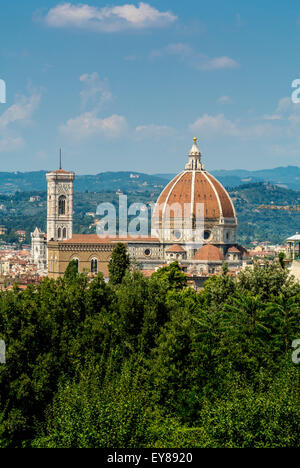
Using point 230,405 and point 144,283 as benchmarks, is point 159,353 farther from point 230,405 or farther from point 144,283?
point 144,283

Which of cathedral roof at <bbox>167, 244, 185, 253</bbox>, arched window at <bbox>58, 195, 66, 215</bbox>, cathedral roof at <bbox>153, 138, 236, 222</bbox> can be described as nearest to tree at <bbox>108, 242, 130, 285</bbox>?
cathedral roof at <bbox>167, 244, 185, 253</bbox>

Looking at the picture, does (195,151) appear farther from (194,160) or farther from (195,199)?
(195,199)

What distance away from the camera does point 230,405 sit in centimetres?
2392

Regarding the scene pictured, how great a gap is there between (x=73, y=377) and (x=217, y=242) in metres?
75.9

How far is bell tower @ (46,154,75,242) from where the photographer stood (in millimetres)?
120312

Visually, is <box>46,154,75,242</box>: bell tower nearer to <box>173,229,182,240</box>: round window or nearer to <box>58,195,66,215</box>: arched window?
<box>58,195,66,215</box>: arched window

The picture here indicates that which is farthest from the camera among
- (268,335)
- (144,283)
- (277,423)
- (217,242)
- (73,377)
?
(217,242)

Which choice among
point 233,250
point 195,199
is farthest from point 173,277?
point 195,199

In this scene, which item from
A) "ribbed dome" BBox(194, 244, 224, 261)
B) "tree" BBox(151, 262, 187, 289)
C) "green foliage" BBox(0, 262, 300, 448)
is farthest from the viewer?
"ribbed dome" BBox(194, 244, 224, 261)

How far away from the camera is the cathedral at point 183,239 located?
95.9 meters

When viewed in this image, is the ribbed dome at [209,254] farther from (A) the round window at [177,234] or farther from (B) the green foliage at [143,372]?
(B) the green foliage at [143,372]

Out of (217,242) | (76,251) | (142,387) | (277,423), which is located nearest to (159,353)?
(142,387)

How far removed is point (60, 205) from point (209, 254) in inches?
1214

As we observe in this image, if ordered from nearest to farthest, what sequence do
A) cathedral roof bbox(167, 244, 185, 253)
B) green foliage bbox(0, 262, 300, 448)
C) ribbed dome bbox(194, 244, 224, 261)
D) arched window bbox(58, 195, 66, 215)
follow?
green foliage bbox(0, 262, 300, 448)
ribbed dome bbox(194, 244, 224, 261)
cathedral roof bbox(167, 244, 185, 253)
arched window bbox(58, 195, 66, 215)
